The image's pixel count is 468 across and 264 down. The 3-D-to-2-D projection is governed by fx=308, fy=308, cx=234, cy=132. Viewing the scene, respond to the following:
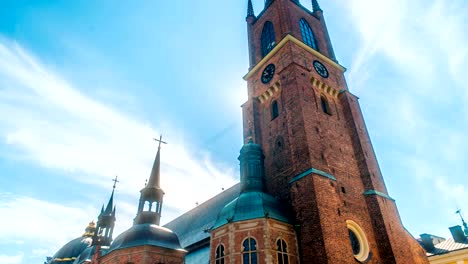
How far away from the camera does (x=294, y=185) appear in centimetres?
1997

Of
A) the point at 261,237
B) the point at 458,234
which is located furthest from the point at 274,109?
the point at 458,234

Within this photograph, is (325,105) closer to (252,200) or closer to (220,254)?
(252,200)

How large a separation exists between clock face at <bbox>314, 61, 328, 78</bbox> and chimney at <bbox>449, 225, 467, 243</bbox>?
1969cm

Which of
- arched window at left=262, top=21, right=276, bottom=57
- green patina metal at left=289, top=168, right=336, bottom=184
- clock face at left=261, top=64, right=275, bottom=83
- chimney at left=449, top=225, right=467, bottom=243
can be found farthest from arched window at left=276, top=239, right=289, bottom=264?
chimney at left=449, top=225, right=467, bottom=243

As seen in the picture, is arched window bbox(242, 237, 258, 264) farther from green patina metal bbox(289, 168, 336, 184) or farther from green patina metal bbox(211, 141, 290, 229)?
green patina metal bbox(289, 168, 336, 184)

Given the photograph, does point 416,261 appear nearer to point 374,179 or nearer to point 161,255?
point 374,179

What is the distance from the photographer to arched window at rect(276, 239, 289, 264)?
16.9m

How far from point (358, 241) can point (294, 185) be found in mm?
5284

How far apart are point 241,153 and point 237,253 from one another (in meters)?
8.45

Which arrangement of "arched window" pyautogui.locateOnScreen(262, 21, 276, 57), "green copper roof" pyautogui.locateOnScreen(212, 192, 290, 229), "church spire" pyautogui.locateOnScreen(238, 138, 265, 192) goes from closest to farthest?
"green copper roof" pyautogui.locateOnScreen(212, 192, 290, 229) < "church spire" pyautogui.locateOnScreen(238, 138, 265, 192) < "arched window" pyautogui.locateOnScreen(262, 21, 276, 57)

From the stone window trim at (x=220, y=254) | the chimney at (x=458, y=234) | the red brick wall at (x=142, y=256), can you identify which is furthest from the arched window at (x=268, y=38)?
the chimney at (x=458, y=234)

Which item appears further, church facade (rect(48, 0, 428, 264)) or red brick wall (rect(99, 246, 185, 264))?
red brick wall (rect(99, 246, 185, 264))

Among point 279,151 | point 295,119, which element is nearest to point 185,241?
point 279,151

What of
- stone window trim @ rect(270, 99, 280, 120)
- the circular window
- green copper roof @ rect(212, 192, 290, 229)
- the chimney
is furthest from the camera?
the chimney
